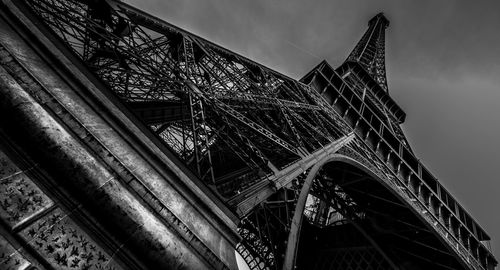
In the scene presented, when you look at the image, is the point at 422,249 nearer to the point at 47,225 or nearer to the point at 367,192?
the point at 367,192

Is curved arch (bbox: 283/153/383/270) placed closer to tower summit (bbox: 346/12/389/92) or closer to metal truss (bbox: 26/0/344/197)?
metal truss (bbox: 26/0/344/197)

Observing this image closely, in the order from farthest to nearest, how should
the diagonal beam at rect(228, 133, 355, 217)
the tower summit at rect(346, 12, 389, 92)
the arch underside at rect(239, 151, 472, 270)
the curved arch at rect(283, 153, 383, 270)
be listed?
the tower summit at rect(346, 12, 389, 92), the arch underside at rect(239, 151, 472, 270), the curved arch at rect(283, 153, 383, 270), the diagonal beam at rect(228, 133, 355, 217)

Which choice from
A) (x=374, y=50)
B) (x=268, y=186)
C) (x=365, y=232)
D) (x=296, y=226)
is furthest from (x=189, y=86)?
(x=374, y=50)

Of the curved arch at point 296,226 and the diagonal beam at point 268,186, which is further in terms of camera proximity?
the curved arch at point 296,226

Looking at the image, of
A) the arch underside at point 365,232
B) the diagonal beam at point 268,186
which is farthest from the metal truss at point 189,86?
the arch underside at point 365,232

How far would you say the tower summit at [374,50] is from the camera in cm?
4116

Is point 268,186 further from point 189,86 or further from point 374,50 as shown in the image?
point 374,50

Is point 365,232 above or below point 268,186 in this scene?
above

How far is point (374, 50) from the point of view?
147ft

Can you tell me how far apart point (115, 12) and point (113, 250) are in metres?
5.88

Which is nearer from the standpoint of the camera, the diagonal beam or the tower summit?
the diagonal beam

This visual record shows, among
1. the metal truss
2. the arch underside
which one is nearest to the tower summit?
the arch underside

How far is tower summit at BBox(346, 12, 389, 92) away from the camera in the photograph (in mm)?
41159

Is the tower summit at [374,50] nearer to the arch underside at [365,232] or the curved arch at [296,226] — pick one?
the arch underside at [365,232]
